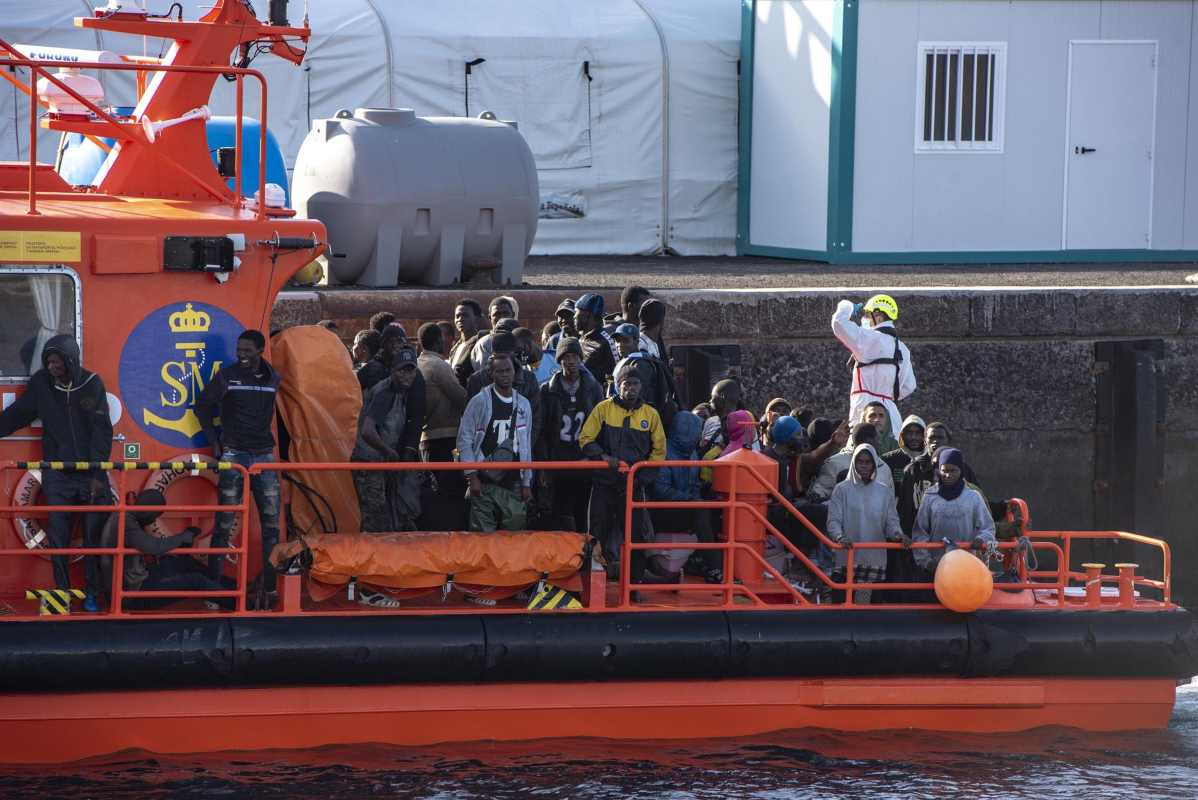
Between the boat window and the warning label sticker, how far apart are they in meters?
0.06

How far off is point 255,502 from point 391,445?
70 centimetres

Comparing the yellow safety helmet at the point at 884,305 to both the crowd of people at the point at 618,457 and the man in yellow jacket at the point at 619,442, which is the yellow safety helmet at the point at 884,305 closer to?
the crowd of people at the point at 618,457

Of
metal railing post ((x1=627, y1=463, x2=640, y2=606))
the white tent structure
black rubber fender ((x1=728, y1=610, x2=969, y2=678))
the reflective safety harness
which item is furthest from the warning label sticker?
the white tent structure

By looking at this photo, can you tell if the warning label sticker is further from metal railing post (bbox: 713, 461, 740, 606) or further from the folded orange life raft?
metal railing post (bbox: 713, 461, 740, 606)

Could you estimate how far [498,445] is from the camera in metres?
7.99

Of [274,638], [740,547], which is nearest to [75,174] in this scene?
[274,638]

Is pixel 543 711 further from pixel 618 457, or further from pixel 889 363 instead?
pixel 889 363

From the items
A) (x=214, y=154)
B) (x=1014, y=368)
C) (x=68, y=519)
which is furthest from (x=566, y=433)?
(x=214, y=154)

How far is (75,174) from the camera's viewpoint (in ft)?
37.7

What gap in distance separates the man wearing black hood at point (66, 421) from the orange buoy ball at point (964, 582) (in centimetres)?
386

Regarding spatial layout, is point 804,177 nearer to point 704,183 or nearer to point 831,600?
point 704,183

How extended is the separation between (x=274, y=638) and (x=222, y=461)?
0.83 m

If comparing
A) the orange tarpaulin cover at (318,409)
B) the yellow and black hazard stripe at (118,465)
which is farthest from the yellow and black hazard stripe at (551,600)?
the yellow and black hazard stripe at (118,465)

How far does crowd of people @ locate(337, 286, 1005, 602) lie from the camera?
8039mm
